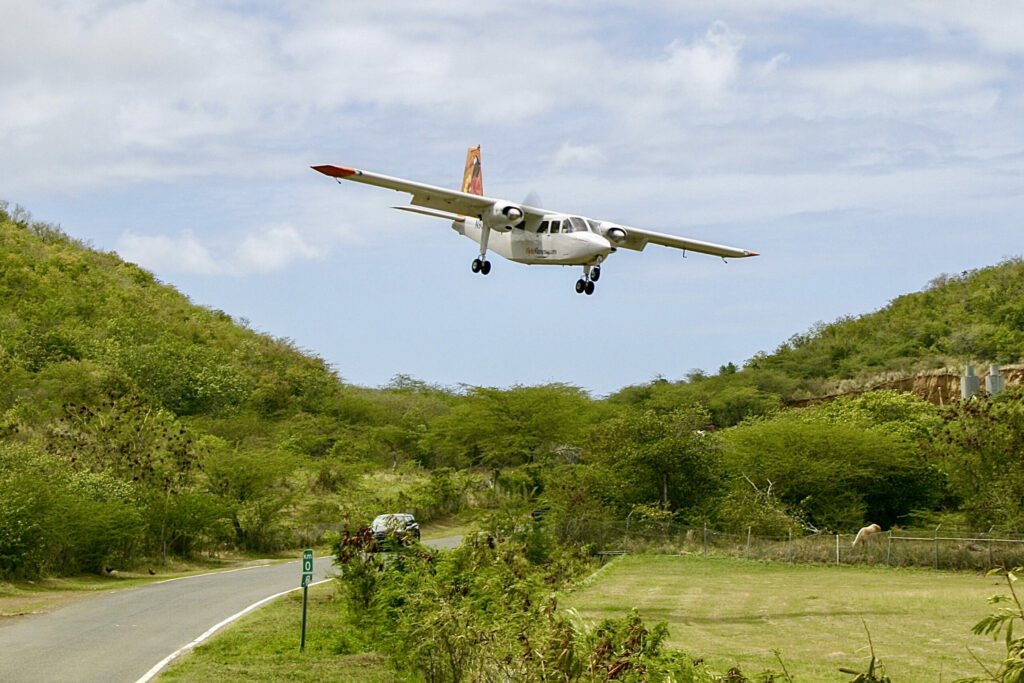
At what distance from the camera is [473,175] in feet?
130

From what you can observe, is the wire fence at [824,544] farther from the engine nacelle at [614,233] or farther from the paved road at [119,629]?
the paved road at [119,629]

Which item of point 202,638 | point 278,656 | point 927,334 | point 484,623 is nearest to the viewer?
point 484,623

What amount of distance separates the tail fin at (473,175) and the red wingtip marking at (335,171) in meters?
14.8

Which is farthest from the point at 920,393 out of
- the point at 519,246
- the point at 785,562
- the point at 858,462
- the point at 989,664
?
the point at 989,664

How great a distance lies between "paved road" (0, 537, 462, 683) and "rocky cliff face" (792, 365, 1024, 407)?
42.4 metres

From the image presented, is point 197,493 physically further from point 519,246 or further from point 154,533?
point 519,246

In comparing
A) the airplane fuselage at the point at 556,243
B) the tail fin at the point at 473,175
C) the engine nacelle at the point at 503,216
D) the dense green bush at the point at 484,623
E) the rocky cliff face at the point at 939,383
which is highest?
the tail fin at the point at 473,175

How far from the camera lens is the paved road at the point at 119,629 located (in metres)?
16.8

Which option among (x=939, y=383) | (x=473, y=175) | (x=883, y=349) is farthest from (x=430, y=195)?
(x=883, y=349)

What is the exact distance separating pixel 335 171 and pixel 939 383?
46.6 m

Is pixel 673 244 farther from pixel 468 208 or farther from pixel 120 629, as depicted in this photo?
pixel 120 629

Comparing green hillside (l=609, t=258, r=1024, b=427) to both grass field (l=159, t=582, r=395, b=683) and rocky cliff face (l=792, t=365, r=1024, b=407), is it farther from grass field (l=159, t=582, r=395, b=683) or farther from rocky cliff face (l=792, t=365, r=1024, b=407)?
grass field (l=159, t=582, r=395, b=683)

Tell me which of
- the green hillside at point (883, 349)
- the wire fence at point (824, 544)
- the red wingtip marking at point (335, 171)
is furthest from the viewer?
the green hillside at point (883, 349)

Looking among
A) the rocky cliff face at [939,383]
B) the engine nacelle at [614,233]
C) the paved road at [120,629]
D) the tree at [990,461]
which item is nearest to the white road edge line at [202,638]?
the paved road at [120,629]
